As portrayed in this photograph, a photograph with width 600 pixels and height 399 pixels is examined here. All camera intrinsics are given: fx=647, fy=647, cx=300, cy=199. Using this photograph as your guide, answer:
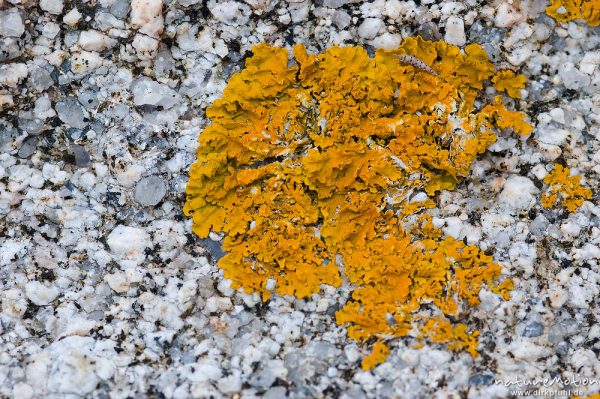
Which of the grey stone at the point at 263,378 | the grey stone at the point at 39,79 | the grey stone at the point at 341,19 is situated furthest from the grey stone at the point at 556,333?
the grey stone at the point at 39,79

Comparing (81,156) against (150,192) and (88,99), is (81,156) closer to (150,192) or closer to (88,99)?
(88,99)

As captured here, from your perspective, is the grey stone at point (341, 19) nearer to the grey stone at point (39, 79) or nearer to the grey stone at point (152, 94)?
the grey stone at point (152, 94)

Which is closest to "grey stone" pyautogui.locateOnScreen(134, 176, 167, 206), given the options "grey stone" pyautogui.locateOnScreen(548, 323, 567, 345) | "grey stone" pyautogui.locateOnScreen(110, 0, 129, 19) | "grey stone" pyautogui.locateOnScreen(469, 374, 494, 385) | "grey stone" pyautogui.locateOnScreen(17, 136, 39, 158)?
"grey stone" pyautogui.locateOnScreen(17, 136, 39, 158)

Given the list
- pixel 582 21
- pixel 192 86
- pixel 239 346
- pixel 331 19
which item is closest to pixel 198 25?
pixel 192 86

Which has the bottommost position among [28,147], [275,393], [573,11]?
[275,393]

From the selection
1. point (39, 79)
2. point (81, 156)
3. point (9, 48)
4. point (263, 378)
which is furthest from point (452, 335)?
point (9, 48)

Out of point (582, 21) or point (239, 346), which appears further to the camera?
point (582, 21)

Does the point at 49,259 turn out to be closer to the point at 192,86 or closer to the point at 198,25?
the point at 192,86

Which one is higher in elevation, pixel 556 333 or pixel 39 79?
pixel 39 79
